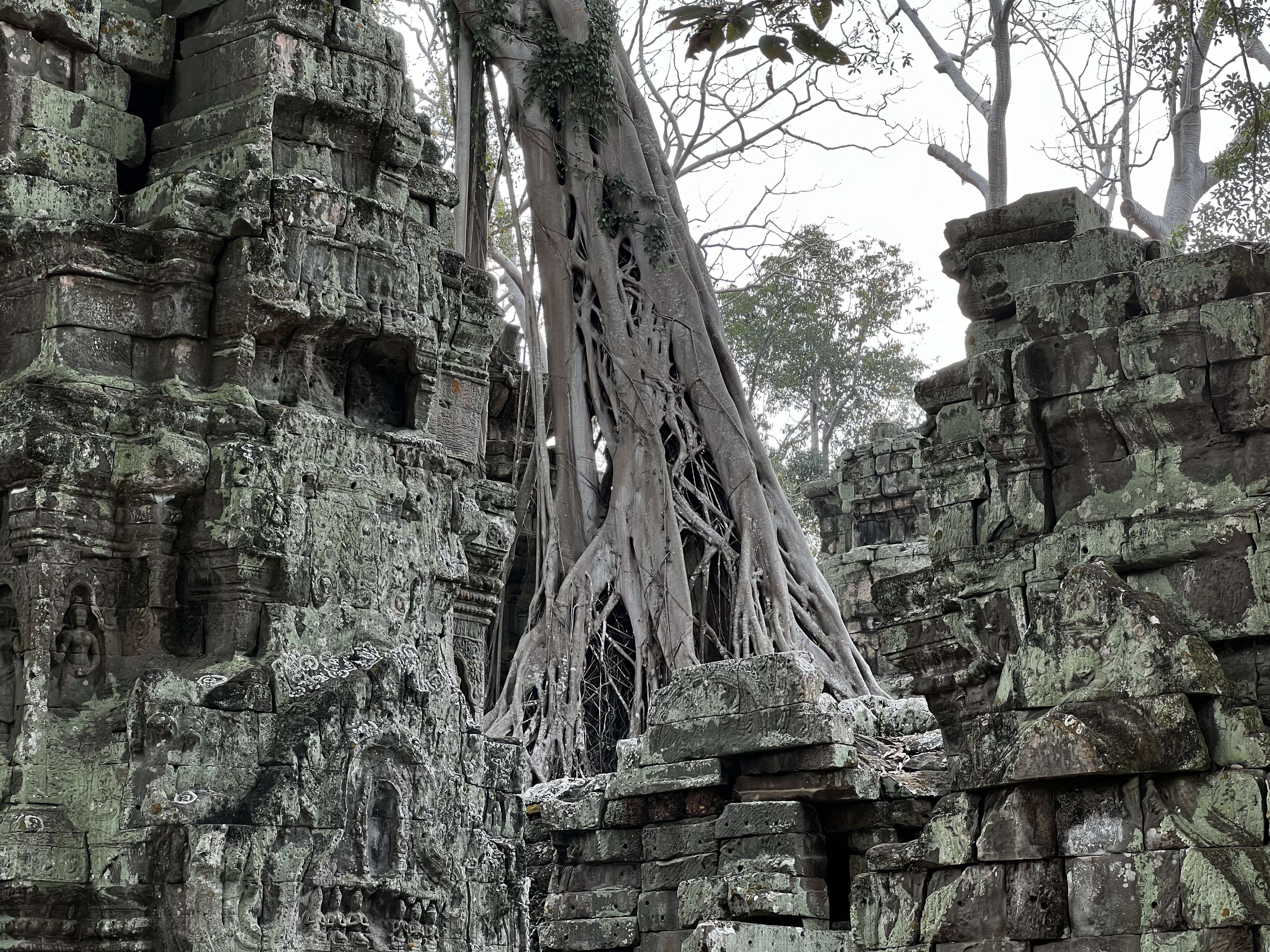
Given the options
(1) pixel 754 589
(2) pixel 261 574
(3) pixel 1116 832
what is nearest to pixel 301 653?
(2) pixel 261 574

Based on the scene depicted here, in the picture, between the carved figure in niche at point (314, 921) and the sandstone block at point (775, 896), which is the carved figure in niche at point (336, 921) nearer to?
the carved figure in niche at point (314, 921)

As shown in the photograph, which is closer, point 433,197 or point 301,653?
point 301,653

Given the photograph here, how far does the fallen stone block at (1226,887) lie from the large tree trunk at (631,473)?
6681mm

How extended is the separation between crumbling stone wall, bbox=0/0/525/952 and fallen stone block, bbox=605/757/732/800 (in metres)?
2.14

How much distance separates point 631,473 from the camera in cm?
1191

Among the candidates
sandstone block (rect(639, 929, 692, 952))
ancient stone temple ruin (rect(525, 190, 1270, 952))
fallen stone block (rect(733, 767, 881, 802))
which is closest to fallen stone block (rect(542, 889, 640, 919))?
ancient stone temple ruin (rect(525, 190, 1270, 952))

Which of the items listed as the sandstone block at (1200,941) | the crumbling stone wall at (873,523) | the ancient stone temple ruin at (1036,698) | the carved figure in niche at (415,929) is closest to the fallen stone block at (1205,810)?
the ancient stone temple ruin at (1036,698)

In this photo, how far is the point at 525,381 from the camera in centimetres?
1273

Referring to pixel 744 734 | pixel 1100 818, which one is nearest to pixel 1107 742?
pixel 1100 818

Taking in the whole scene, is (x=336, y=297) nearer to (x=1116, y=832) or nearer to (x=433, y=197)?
(x=433, y=197)

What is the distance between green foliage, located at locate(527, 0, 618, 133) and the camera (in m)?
12.3

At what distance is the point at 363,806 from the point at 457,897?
448 mm

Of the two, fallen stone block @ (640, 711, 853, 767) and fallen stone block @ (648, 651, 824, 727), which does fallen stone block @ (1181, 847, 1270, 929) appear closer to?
fallen stone block @ (640, 711, 853, 767)

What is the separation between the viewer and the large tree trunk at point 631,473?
11180mm
